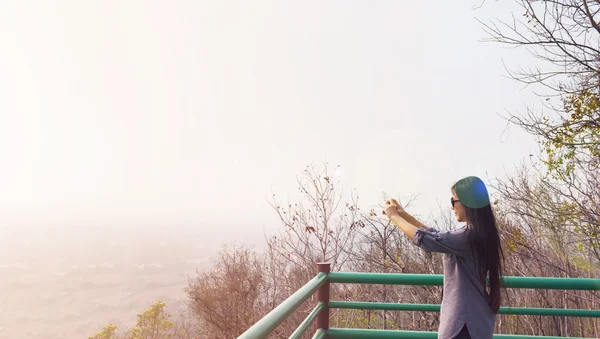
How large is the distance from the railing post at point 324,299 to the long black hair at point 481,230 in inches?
39.7

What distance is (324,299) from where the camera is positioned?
2631mm

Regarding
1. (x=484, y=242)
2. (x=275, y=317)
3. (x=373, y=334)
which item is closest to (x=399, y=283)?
(x=373, y=334)

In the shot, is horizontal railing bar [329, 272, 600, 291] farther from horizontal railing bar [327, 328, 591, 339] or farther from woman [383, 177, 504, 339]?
woman [383, 177, 504, 339]

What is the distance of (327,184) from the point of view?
12.5m

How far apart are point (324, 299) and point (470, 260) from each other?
1.08m

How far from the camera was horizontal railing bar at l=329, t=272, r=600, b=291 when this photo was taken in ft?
7.94

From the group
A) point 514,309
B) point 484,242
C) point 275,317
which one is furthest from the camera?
point 514,309

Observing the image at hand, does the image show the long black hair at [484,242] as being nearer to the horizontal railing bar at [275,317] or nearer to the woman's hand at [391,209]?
the woman's hand at [391,209]

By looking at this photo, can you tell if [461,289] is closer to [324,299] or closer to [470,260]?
[470,260]

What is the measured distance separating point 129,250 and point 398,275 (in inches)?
7204

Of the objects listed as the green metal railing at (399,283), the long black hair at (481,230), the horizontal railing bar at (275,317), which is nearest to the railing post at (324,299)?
the green metal railing at (399,283)

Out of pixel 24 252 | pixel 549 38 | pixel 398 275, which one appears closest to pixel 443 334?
pixel 398 275

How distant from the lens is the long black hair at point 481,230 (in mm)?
1817

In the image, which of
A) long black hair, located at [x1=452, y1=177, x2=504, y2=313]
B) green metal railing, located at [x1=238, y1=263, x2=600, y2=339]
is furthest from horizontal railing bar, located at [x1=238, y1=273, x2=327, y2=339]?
long black hair, located at [x1=452, y1=177, x2=504, y2=313]
